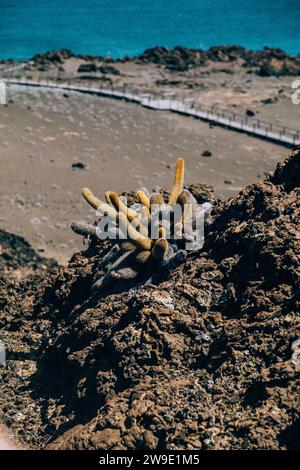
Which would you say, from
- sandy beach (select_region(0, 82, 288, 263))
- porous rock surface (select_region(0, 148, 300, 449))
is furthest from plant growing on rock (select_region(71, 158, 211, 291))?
sandy beach (select_region(0, 82, 288, 263))

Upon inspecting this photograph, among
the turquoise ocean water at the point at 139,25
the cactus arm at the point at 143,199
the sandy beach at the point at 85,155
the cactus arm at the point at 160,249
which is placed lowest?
the sandy beach at the point at 85,155

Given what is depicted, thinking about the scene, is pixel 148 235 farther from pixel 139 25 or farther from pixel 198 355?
pixel 139 25

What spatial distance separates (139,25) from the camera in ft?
297

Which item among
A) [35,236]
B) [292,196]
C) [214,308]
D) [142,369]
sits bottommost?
[35,236]

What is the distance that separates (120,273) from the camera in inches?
377

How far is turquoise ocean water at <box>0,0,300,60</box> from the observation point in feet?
256

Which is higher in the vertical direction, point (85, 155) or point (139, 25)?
point (139, 25)

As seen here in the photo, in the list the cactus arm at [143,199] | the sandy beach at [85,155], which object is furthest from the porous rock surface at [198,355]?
the sandy beach at [85,155]

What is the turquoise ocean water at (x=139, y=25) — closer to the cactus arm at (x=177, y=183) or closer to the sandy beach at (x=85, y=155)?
the sandy beach at (x=85, y=155)

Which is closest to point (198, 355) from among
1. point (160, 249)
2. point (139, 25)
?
point (160, 249)

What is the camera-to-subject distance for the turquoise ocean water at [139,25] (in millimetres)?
78062

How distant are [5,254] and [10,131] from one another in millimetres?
13496

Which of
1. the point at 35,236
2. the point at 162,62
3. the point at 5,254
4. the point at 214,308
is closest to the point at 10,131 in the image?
the point at 35,236
